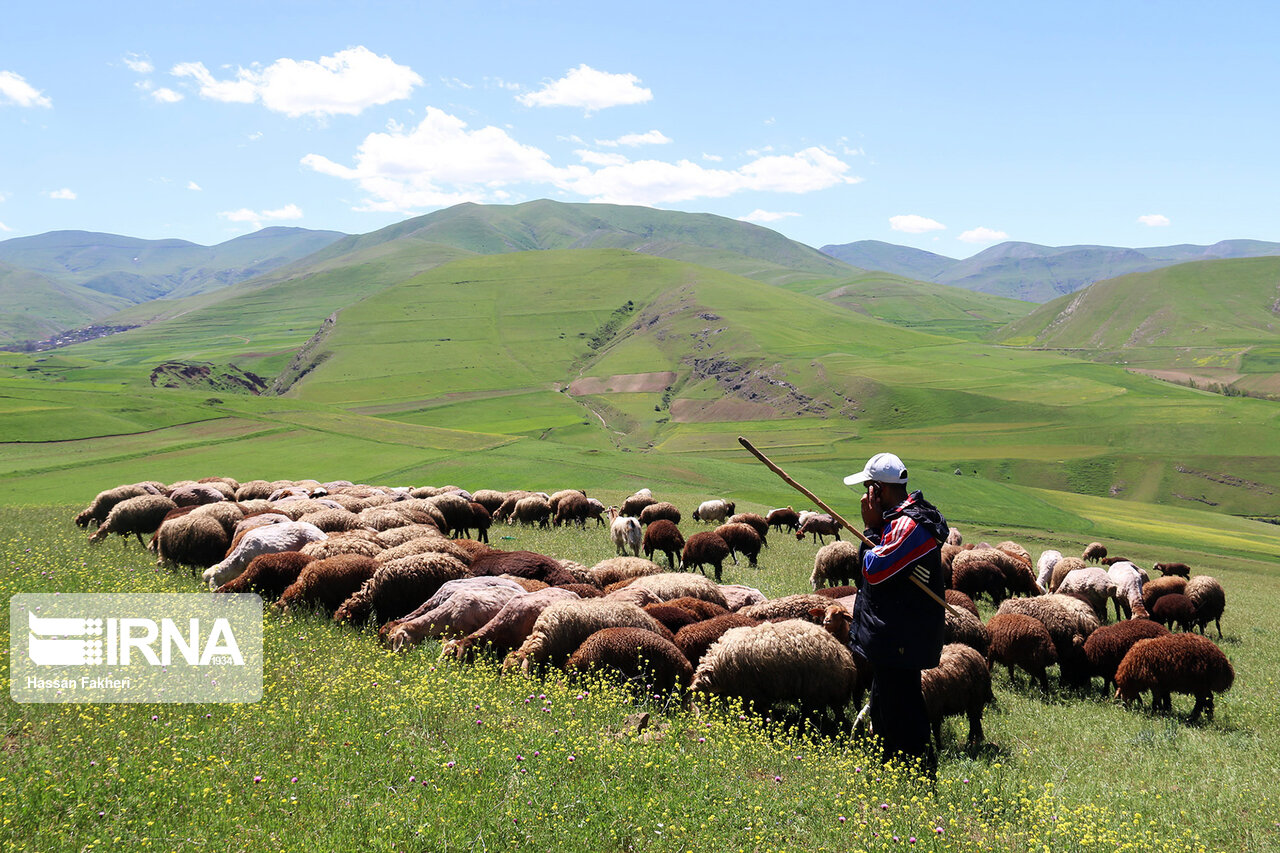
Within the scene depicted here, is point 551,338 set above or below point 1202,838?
above

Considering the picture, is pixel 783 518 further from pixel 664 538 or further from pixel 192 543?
pixel 192 543

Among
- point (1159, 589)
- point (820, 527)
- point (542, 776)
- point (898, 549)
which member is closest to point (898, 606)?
point (898, 549)

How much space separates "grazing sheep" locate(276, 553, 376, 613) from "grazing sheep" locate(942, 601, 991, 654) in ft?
33.2

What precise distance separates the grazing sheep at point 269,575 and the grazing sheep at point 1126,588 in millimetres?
19782

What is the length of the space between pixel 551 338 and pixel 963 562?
171 metres

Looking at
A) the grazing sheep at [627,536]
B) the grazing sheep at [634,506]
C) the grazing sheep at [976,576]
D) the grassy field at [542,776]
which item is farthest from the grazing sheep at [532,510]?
the grassy field at [542,776]

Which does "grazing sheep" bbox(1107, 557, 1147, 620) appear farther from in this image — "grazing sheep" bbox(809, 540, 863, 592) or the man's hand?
the man's hand

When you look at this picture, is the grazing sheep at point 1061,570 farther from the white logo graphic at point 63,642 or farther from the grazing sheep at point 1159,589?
the white logo graphic at point 63,642

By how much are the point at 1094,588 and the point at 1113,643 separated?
8.40 m

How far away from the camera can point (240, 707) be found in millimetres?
7270

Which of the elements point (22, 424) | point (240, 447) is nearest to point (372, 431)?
point (240, 447)

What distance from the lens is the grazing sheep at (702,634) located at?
33.2ft

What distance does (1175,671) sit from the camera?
10.8 meters

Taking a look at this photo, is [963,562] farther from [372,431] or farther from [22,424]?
[22,424]
